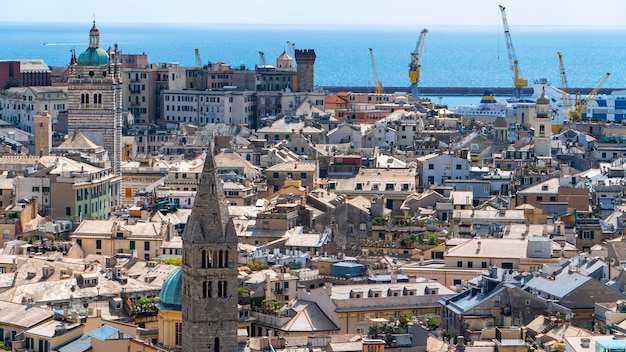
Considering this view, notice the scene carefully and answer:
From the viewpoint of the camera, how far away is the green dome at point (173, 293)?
193 ft

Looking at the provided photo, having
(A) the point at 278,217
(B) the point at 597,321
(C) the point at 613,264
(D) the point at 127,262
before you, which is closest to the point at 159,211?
(A) the point at 278,217

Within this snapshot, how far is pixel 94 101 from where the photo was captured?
106750mm

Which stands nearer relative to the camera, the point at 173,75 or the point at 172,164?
the point at 172,164

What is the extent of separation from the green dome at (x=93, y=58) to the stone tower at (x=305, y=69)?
42.3m

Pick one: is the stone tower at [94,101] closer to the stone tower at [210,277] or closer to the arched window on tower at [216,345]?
the stone tower at [210,277]

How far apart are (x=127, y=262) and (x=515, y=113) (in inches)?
3530

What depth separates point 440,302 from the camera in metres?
65.7

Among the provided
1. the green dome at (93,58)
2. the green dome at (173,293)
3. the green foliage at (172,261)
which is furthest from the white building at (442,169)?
the green dome at (173,293)

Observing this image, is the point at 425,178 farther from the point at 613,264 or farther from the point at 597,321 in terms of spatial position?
the point at 597,321

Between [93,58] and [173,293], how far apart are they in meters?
49.2

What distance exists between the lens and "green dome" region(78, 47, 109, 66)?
10662 cm

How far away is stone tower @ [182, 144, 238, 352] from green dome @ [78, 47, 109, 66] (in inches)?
1993

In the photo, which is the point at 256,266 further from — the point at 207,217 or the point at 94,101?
the point at 94,101

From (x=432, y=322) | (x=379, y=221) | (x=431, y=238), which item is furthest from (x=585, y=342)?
(x=379, y=221)
